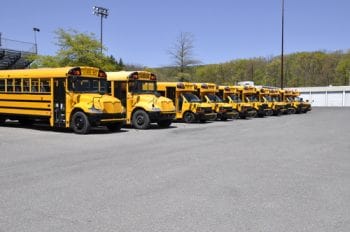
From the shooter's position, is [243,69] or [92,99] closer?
[92,99]

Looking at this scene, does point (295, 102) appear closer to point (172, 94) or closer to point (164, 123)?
point (172, 94)

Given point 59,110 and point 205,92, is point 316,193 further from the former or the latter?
point 205,92

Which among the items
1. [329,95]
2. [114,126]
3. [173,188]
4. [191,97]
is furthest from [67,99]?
[329,95]

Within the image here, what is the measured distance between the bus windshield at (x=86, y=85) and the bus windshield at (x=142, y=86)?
197 centimetres

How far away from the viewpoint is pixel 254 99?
114 ft

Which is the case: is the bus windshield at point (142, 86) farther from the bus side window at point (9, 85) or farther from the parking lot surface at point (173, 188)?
the parking lot surface at point (173, 188)

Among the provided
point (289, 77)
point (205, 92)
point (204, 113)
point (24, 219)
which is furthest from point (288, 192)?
point (289, 77)

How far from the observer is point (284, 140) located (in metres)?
15.3

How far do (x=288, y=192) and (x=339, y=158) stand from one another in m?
4.56

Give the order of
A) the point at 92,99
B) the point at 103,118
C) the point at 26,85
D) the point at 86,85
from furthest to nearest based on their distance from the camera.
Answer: the point at 26,85
the point at 86,85
the point at 92,99
the point at 103,118

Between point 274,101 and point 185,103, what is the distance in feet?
49.9

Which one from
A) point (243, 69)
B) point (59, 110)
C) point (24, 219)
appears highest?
point (243, 69)

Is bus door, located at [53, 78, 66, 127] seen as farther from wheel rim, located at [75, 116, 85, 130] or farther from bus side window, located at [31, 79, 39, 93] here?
bus side window, located at [31, 79, 39, 93]

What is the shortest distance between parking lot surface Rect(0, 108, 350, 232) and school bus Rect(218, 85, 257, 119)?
18.1 m
